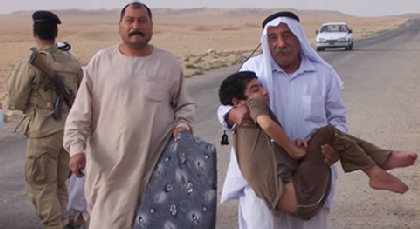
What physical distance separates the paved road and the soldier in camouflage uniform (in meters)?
1.01

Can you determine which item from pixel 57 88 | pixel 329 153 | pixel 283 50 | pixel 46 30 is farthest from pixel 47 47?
pixel 329 153

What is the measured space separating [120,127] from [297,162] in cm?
98

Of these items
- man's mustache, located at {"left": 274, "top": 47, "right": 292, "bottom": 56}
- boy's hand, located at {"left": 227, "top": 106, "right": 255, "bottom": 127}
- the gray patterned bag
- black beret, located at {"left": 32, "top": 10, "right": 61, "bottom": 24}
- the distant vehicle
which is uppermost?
man's mustache, located at {"left": 274, "top": 47, "right": 292, "bottom": 56}

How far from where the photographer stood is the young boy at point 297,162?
13.6ft

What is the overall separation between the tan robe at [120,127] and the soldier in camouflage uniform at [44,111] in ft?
5.63

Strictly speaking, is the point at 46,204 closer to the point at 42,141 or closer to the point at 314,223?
the point at 42,141

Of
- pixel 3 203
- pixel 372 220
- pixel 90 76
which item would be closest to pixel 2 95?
pixel 3 203

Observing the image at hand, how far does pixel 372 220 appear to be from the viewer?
301 inches

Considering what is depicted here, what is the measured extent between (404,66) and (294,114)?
2546 centimetres

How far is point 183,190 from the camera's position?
444 centimetres

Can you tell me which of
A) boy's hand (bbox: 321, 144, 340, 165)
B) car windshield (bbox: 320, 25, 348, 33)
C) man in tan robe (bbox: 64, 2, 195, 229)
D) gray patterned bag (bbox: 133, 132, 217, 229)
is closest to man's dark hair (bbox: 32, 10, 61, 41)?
man in tan robe (bbox: 64, 2, 195, 229)

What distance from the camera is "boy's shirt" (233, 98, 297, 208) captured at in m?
4.15

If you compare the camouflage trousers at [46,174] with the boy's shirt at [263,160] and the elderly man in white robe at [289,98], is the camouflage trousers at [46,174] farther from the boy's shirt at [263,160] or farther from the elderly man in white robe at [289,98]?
the boy's shirt at [263,160]

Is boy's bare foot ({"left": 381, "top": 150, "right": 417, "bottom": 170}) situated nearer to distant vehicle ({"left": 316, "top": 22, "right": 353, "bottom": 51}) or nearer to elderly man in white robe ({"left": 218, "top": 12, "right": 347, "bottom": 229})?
elderly man in white robe ({"left": 218, "top": 12, "right": 347, "bottom": 229})
